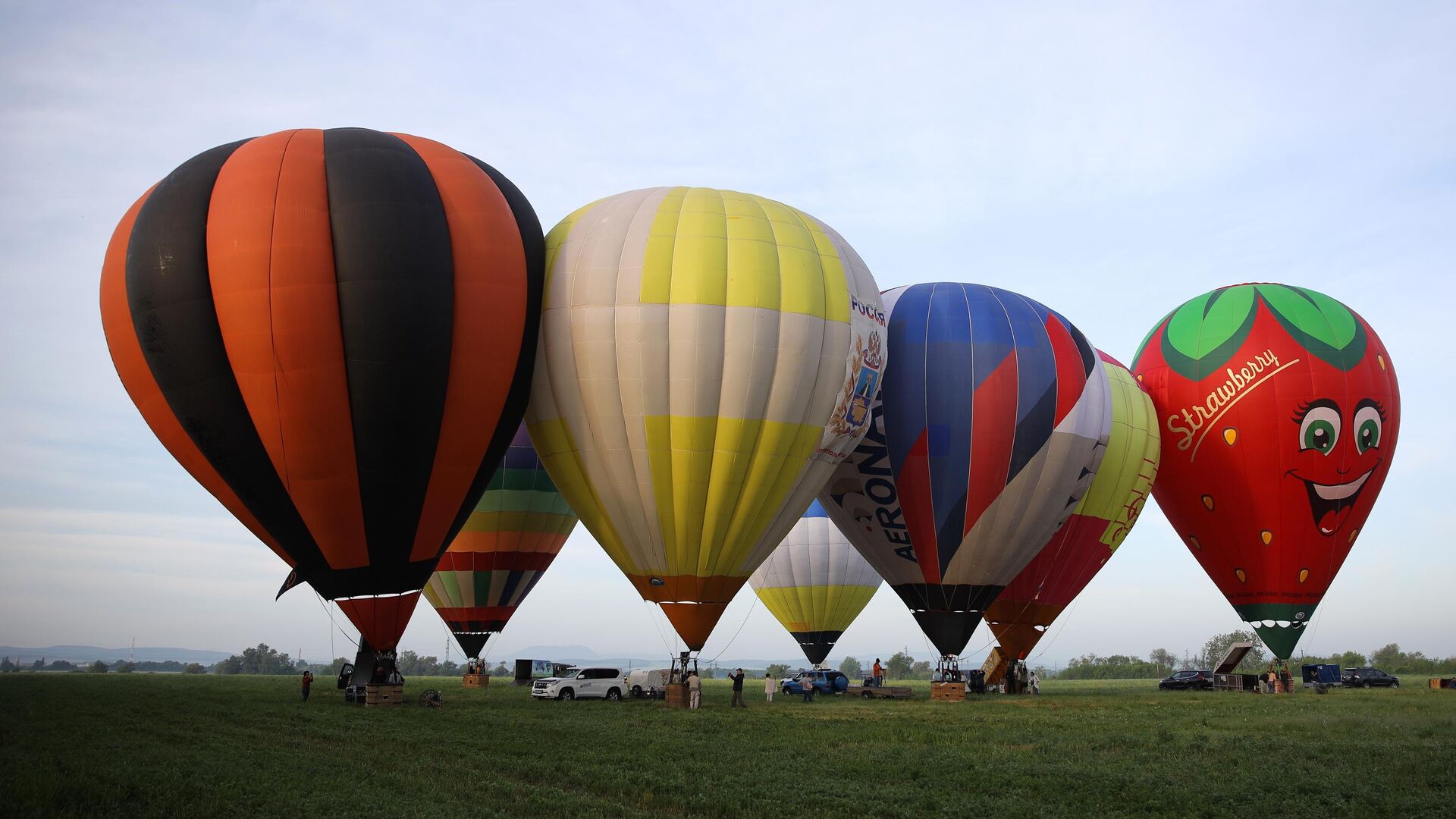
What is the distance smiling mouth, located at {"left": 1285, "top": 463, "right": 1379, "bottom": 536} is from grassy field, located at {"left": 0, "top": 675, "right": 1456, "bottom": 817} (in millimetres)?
9049

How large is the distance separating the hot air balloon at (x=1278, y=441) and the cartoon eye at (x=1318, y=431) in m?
0.03

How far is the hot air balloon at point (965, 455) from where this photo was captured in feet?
76.9

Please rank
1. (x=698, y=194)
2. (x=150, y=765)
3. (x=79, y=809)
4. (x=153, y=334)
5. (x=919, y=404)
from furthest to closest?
(x=919, y=404), (x=698, y=194), (x=153, y=334), (x=150, y=765), (x=79, y=809)

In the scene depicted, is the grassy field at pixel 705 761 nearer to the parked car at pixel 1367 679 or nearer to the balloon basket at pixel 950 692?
the balloon basket at pixel 950 692

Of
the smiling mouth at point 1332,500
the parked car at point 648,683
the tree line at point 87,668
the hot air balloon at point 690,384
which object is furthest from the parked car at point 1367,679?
the tree line at point 87,668

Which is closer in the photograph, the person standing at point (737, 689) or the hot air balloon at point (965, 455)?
the person standing at point (737, 689)

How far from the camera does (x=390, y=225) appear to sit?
59.6 ft

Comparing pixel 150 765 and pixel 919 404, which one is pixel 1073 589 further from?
pixel 150 765

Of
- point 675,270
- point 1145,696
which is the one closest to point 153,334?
point 675,270

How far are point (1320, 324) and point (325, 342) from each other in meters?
24.1

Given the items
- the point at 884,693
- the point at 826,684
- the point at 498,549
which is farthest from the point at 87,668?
the point at 884,693

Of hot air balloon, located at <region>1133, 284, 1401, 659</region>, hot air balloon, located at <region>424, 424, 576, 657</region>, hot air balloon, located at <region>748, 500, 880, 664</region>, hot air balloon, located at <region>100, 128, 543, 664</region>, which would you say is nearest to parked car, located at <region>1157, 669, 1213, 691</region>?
hot air balloon, located at <region>1133, 284, 1401, 659</region>

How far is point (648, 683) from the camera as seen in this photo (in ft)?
78.7

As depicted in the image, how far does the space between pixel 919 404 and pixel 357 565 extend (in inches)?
451
